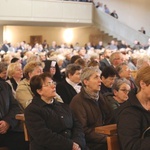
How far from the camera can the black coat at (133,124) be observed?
242 centimetres

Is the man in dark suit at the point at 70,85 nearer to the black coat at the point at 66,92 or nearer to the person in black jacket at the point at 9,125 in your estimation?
the black coat at the point at 66,92

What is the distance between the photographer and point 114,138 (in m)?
2.71

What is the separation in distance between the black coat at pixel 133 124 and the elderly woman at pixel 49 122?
1.01m

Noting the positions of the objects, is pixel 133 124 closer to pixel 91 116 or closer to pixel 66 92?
pixel 91 116

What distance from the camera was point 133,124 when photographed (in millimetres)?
2496

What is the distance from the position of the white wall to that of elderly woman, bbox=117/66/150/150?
22.8 meters

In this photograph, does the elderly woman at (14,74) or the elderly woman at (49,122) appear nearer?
the elderly woman at (49,122)

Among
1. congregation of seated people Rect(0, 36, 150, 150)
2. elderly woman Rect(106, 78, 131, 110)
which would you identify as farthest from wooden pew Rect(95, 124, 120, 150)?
elderly woman Rect(106, 78, 131, 110)

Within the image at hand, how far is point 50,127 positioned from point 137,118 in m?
1.19

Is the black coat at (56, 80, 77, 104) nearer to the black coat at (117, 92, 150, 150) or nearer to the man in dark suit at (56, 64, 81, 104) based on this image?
the man in dark suit at (56, 64, 81, 104)

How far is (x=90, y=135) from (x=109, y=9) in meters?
21.7

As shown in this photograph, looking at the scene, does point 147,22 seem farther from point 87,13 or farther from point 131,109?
point 131,109

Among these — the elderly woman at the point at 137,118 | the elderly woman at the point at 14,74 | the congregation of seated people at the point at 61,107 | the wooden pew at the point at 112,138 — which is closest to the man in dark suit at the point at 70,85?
the congregation of seated people at the point at 61,107

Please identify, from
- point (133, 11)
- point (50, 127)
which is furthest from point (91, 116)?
point (133, 11)
